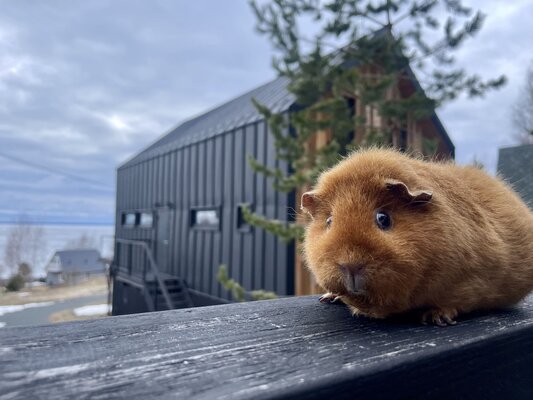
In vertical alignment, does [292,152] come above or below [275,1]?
below

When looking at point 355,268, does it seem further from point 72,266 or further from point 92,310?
point 72,266

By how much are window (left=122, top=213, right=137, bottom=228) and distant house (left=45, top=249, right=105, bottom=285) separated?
3568 millimetres

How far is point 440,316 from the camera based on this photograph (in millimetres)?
1112

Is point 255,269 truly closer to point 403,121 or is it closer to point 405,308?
point 403,121

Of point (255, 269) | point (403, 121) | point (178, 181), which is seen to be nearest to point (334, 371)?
point (403, 121)

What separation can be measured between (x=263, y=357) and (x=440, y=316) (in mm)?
612

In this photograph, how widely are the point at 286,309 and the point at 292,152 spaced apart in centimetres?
503

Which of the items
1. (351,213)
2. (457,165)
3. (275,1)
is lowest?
(351,213)

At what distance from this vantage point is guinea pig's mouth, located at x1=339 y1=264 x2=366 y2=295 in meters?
1.06

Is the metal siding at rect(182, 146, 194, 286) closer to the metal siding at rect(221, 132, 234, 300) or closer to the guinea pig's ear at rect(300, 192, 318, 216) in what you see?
the metal siding at rect(221, 132, 234, 300)

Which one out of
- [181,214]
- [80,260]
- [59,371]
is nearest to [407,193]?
[59,371]

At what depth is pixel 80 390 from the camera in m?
0.59

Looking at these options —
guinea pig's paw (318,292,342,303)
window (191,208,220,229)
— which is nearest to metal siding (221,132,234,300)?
window (191,208,220,229)

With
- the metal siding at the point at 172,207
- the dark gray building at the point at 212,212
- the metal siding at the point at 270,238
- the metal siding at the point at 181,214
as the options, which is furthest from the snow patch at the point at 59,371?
the metal siding at the point at 172,207
